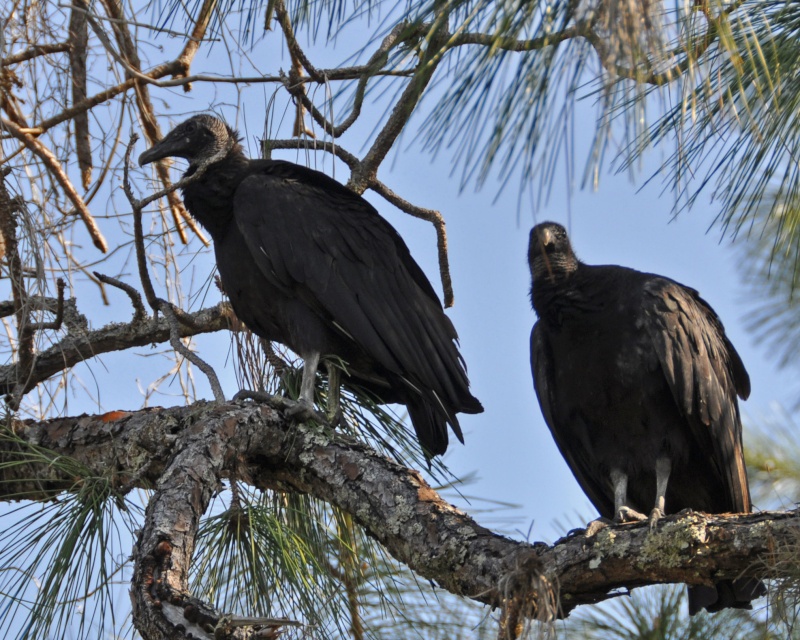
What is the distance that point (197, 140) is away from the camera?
4129 mm

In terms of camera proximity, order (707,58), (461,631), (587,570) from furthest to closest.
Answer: (461,631)
(587,570)
(707,58)

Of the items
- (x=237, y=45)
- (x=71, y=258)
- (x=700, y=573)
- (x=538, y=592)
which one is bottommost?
(x=538, y=592)

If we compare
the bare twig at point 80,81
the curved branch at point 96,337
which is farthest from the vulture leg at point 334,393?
the bare twig at point 80,81

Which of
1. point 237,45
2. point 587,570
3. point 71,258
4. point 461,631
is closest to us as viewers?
point 587,570

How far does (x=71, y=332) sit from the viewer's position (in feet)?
11.4

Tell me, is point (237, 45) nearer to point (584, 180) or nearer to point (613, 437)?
point (613, 437)

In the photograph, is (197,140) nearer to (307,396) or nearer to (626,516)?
(307,396)

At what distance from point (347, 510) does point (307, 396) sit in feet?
1.81

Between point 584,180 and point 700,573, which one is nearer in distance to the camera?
point 584,180

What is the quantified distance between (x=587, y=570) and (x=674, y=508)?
1.35 meters

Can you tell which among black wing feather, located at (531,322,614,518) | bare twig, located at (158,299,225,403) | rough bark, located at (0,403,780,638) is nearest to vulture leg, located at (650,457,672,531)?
black wing feather, located at (531,322,614,518)

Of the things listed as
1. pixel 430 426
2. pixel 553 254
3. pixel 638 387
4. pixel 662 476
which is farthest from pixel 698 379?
pixel 430 426

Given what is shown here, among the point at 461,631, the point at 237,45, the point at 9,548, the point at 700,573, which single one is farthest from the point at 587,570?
the point at 237,45

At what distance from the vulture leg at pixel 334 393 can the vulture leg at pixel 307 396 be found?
5 centimetres
